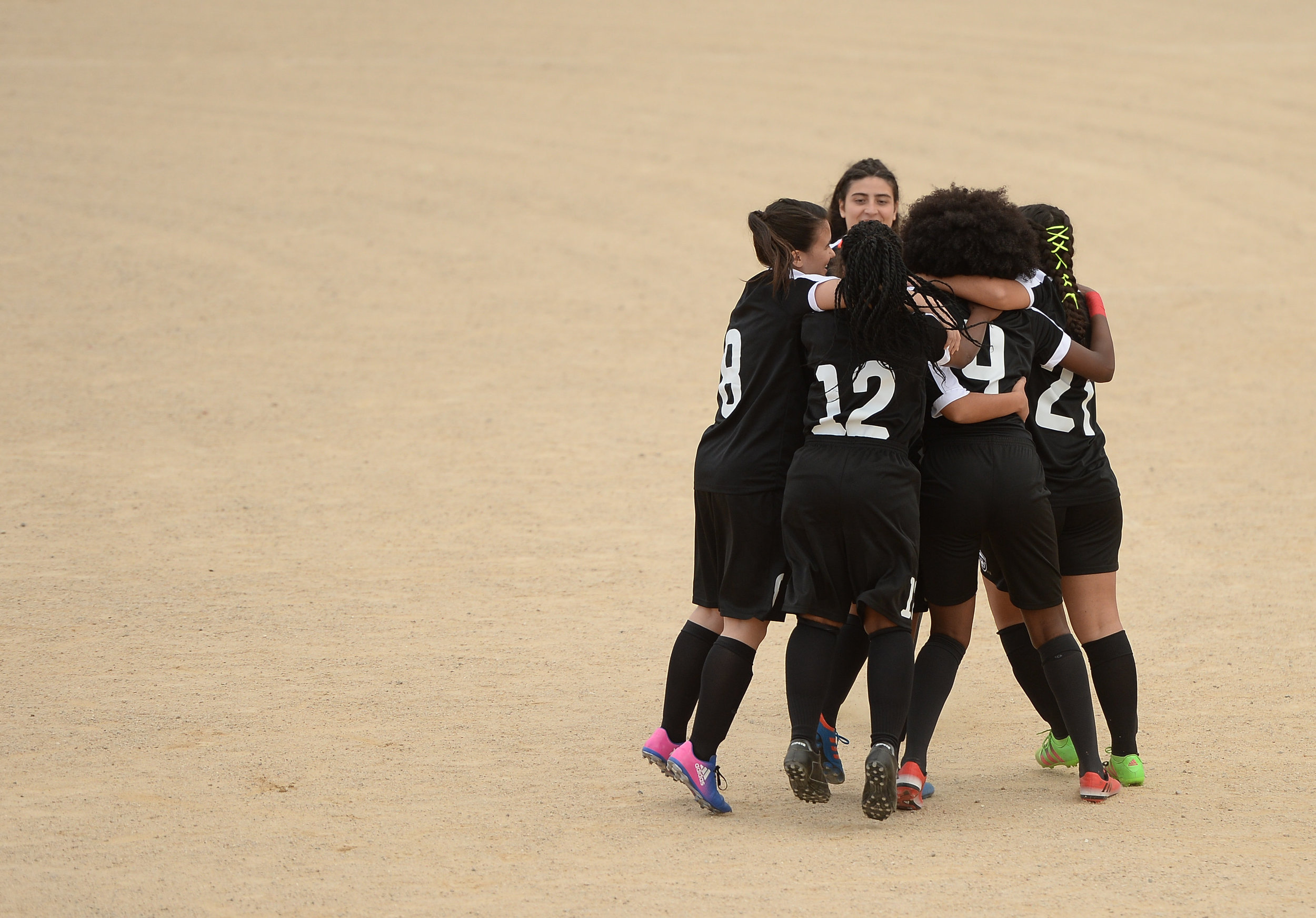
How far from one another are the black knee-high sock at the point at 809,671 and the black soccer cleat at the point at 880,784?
209mm

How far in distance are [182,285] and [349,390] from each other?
337cm

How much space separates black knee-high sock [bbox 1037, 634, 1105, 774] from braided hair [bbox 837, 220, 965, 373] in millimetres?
1045

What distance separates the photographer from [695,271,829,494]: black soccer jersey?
163 inches

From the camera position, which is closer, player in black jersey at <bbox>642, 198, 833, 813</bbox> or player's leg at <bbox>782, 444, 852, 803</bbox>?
player's leg at <bbox>782, 444, 852, 803</bbox>

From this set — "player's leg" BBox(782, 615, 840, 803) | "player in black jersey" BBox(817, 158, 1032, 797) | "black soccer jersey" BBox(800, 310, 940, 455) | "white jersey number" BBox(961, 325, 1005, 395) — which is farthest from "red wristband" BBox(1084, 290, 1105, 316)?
"player's leg" BBox(782, 615, 840, 803)

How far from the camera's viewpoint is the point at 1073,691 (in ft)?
14.0

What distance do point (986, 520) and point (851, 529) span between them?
47 cm

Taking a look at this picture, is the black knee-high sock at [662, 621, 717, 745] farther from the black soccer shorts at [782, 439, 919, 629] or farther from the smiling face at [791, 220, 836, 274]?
the smiling face at [791, 220, 836, 274]

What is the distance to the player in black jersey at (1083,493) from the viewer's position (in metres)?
4.36

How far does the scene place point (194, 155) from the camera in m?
16.7

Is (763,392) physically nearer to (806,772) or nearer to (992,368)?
(992,368)

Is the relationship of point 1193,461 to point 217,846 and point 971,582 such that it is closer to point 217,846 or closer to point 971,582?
point 971,582

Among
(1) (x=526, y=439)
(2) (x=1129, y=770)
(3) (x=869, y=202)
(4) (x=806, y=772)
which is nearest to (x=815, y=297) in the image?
(4) (x=806, y=772)

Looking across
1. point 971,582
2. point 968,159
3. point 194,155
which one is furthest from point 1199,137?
point 971,582
